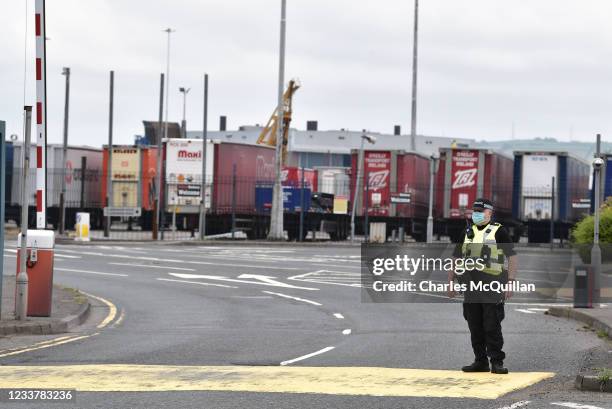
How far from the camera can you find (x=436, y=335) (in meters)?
18.3

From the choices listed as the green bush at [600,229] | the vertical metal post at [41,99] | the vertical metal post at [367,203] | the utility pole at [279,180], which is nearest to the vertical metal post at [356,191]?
the vertical metal post at [367,203]

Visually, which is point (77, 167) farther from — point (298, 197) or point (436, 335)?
point (436, 335)

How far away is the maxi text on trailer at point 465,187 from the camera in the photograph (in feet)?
168

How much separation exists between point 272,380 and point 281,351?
3306mm

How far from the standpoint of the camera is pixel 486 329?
13109mm

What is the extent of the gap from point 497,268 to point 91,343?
6.21 metres

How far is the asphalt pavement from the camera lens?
37.1ft

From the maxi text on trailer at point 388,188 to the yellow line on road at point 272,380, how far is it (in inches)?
1503

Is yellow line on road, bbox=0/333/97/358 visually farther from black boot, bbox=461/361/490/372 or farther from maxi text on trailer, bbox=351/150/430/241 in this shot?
maxi text on trailer, bbox=351/150/430/241

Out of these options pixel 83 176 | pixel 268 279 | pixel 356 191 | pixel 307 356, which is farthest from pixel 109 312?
pixel 83 176

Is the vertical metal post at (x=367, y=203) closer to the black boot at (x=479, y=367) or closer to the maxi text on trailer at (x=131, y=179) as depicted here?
the maxi text on trailer at (x=131, y=179)

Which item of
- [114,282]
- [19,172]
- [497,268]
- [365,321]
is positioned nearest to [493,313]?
[497,268]

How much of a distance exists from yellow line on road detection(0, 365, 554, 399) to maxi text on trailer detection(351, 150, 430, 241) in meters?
38.2

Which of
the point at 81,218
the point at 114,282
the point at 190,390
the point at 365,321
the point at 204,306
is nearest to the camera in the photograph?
the point at 190,390
